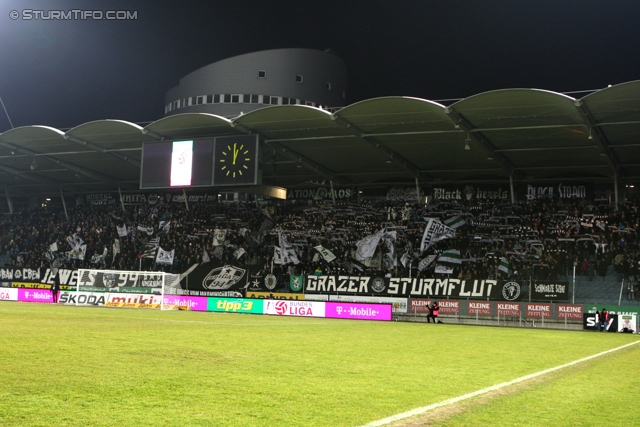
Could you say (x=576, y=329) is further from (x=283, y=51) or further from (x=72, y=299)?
(x=283, y=51)

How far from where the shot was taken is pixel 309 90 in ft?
242

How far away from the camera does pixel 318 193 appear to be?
2121 inches

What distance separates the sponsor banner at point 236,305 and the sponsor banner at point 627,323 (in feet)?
61.7

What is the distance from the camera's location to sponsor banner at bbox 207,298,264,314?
38.0 meters

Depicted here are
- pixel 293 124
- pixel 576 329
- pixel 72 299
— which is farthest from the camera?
pixel 72 299

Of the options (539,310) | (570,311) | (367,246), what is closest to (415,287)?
(367,246)

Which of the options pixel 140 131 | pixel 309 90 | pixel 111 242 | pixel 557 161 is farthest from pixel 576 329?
pixel 309 90

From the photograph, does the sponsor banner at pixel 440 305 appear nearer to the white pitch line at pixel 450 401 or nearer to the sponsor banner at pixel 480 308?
the sponsor banner at pixel 480 308

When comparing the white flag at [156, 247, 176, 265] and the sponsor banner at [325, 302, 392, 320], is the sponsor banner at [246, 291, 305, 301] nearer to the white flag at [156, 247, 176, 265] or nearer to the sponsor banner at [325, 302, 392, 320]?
the sponsor banner at [325, 302, 392, 320]

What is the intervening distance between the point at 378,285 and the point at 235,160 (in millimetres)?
11056

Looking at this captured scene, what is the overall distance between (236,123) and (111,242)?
1895 centimetres

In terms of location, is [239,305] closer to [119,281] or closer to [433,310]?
[119,281]

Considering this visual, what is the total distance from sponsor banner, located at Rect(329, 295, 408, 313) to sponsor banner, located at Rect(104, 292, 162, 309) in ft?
34.2

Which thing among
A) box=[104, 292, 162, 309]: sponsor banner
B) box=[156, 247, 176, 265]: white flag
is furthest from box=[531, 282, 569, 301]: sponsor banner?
box=[156, 247, 176, 265]: white flag
